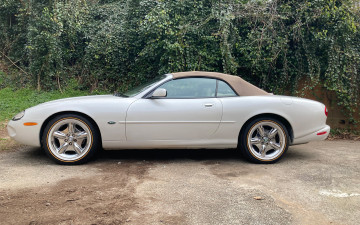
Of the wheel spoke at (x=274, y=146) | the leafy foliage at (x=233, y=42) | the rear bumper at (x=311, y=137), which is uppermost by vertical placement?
the leafy foliage at (x=233, y=42)

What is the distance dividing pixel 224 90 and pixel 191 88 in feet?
1.64

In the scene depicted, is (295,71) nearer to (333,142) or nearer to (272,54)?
(272,54)

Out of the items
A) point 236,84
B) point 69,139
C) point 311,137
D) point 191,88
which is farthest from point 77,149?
point 311,137

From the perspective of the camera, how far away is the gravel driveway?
111 inches

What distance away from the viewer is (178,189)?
3.53 meters

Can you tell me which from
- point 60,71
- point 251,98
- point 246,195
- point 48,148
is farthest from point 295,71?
point 60,71

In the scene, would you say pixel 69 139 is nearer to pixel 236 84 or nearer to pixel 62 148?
pixel 62 148

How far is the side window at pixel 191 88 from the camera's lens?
4672 mm

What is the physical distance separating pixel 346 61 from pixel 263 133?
134 inches

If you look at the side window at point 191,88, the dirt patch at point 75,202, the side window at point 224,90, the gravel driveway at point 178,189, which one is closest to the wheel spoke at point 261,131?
the gravel driveway at point 178,189

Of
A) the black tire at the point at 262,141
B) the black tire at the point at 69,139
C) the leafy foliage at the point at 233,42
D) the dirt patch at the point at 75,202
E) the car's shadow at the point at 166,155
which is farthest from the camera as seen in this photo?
the leafy foliage at the point at 233,42

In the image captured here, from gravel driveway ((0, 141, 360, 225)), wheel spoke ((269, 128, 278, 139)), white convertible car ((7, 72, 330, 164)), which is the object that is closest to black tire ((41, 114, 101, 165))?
white convertible car ((7, 72, 330, 164))

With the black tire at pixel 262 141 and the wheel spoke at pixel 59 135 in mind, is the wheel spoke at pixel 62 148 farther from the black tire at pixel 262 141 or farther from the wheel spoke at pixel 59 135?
the black tire at pixel 262 141

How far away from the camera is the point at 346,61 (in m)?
6.77
